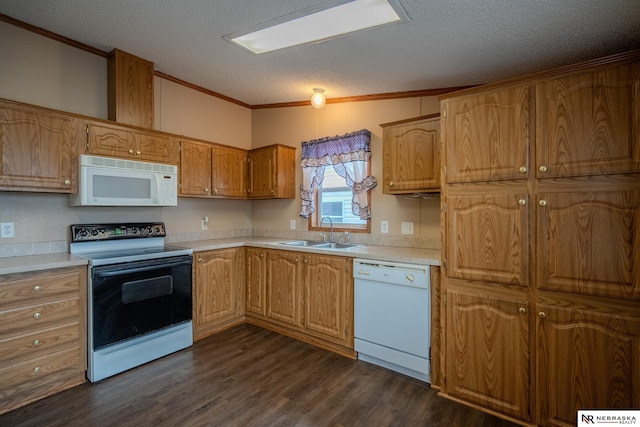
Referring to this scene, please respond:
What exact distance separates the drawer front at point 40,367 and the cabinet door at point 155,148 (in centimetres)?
→ 160

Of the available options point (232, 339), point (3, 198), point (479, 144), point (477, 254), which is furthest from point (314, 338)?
point (3, 198)

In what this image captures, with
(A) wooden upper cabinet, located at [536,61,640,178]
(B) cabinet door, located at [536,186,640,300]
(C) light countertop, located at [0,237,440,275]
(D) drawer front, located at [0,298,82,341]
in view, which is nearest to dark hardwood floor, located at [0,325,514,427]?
(D) drawer front, located at [0,298,82,341]

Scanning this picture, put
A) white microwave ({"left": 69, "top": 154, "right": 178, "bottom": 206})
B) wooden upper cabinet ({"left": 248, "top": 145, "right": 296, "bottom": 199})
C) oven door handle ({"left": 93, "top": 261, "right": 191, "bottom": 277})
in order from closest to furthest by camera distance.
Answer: oven door handle ({"left": 93, "top": 261, "right": 191, "bottom": 277}) → white microwave ({"left": 69, "top": 154, "right": 178, "bottom": 206}) → wooden upper cabinet ({"left": 248, "top": 145, "right": 296, "bottom": 199})

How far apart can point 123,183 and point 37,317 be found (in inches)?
44.2

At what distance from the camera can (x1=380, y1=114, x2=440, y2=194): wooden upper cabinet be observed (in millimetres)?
2557

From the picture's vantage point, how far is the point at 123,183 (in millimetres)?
2674

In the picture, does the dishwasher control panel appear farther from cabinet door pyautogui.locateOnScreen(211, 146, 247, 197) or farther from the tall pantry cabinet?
cabinet door pyautogui.locateOnScreen(211, 146, 247, 197)

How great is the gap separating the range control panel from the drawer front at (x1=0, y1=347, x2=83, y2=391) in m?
0.90

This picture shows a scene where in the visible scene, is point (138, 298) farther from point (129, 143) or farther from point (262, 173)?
point (262, 173)

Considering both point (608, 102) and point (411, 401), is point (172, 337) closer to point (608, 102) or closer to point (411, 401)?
point (411, 401)

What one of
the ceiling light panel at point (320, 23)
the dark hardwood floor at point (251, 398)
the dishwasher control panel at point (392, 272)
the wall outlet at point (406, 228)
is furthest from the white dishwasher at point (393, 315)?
the ceiling light panel at point (320, 23)

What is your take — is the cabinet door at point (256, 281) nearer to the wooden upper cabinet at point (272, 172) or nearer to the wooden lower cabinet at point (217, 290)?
the wooden lower cabinet at point (217, 290)

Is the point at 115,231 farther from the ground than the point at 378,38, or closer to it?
closer to it

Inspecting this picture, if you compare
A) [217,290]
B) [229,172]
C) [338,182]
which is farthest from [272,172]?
[217,290]
